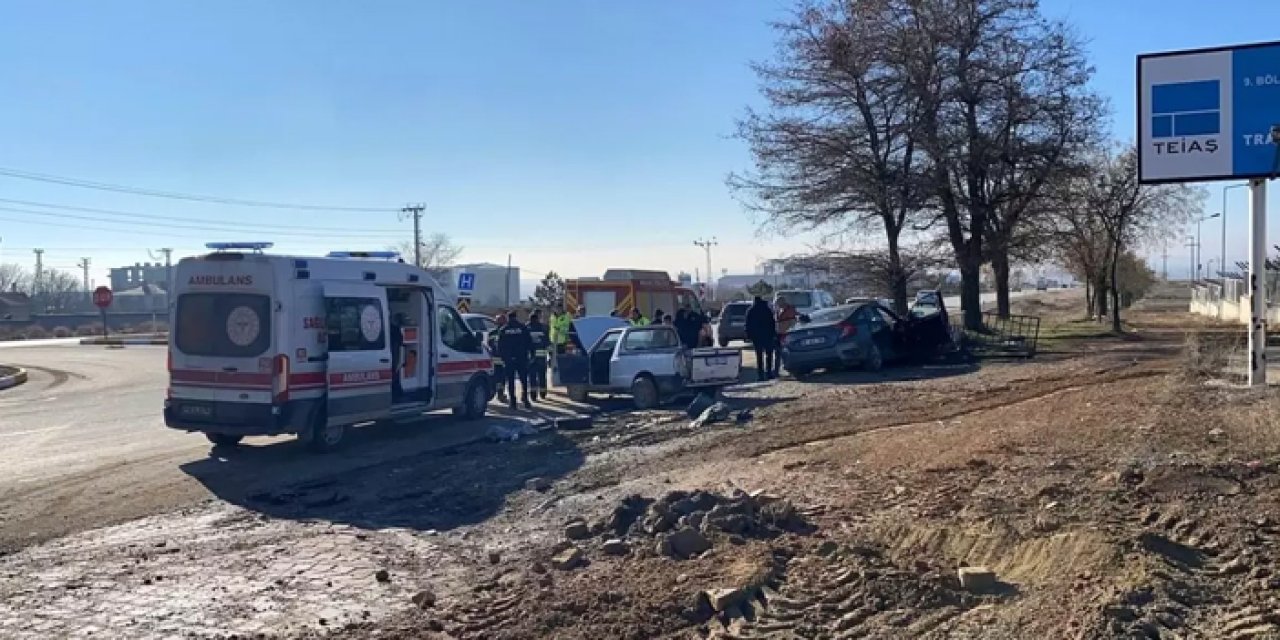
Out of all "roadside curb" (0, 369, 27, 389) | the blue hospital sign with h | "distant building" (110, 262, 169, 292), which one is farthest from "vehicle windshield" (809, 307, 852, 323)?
"distant building" (110, 262, 169, 292)

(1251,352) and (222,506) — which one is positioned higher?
(1251,352)

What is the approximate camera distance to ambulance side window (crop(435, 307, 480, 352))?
16.3m

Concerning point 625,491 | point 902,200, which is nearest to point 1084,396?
point 625,491

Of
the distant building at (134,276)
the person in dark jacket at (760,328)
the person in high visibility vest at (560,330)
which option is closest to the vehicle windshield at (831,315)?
the person in dark jacket at (760,328)

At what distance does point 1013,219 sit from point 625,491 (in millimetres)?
24954

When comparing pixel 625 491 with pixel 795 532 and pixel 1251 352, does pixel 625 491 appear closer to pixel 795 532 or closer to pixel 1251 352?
pixel 795 532

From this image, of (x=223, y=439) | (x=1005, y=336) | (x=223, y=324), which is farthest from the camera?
(x=1005, y=336)

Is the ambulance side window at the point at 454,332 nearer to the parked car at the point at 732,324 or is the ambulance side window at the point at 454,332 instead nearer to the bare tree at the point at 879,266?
the parked car at the point at 732,324

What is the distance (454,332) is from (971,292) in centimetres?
2089

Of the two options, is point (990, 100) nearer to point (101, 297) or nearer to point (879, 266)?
point (879, 266)

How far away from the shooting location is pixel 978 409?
14664 mm

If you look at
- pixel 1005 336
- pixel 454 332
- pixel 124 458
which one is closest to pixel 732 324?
pixel 1005 336

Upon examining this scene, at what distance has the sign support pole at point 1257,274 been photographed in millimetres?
14695

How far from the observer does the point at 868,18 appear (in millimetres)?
30609
